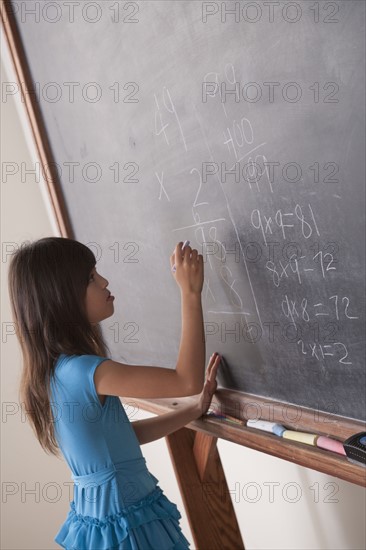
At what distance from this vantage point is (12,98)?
2.65m

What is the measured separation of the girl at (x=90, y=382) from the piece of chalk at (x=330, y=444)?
0.29 metres

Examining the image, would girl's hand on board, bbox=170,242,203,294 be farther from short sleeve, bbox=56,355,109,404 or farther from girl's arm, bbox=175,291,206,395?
short sleeve, bbox=56,355,109,404

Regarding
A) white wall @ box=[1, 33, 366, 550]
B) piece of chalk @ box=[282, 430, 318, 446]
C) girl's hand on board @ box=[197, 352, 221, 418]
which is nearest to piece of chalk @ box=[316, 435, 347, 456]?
piece of chalk @ box=[282, 430, 318, 446]

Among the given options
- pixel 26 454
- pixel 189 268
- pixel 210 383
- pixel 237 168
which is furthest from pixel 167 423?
pixel 26 454

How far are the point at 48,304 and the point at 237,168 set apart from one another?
497 mm

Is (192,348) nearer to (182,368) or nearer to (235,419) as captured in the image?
(182,368)

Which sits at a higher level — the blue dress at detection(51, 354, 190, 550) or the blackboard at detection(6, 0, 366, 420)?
the blackboard at detection(6, 0, 366, 420)

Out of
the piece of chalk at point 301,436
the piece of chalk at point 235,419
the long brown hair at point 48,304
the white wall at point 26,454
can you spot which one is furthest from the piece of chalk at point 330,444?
the white wall at point 26,454

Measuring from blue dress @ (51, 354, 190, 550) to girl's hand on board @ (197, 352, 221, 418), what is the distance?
0.17m

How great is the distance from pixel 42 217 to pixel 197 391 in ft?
5.05

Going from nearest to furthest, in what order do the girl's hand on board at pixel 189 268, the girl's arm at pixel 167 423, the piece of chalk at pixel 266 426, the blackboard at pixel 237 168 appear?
the blackboard at pixel 237 168, the piece of chalk at pixel 266 426, the girl's hand on board at pixel 189 268, the girl's arm at pixel 167 423

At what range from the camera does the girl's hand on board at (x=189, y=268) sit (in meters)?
1.44

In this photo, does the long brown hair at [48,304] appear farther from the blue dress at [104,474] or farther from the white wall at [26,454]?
the white wall at [26,454]

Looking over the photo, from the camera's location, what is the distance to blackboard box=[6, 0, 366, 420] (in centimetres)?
106
